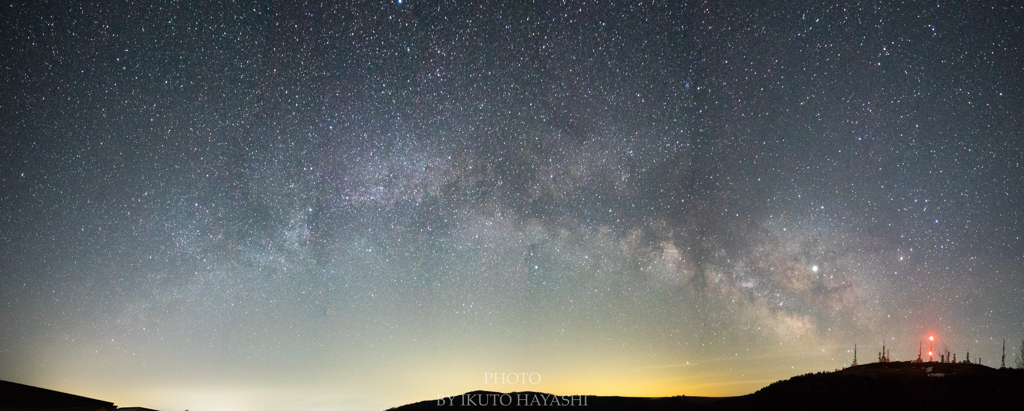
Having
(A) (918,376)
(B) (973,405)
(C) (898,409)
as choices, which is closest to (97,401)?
(C) (898,409)

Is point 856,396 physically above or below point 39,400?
below

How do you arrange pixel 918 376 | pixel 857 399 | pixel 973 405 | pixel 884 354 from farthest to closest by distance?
pixel 884 354 < pixel 918 376 < pixel 857 399 < pixel 973 405

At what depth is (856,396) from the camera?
23453 mm

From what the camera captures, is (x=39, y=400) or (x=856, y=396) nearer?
(x=39, y=400)

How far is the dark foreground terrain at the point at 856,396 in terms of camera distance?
21547 mm

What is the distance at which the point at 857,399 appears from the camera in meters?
23.1

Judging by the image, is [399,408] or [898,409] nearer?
[898,409]

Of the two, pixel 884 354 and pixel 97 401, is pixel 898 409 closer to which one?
pixel 97 401

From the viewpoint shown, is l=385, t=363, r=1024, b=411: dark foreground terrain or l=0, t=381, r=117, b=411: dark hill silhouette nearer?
l=0, t=381, r=117, b=411: dark hill silhouette

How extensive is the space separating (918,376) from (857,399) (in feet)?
17.5

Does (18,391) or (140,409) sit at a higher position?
(18,391)

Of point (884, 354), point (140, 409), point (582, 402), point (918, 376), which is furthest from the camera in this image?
point (884, 354)

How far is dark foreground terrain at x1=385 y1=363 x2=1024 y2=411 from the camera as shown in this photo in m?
21.5

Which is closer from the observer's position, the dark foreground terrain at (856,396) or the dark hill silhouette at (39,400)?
the dark hill silhouette at (39,400)
